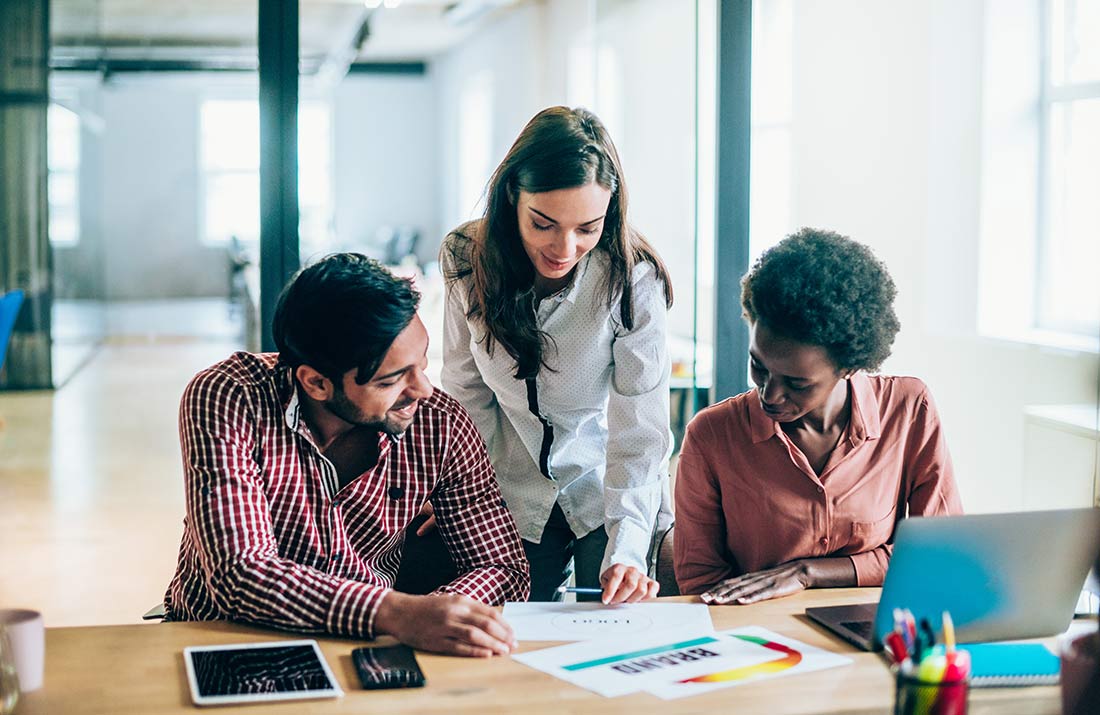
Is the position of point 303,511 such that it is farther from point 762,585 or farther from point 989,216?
point 989,216

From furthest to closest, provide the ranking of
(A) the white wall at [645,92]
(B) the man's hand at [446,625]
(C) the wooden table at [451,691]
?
(A) the white wall at [645,92] → (B) the man's hand at [446,625] → (C) the wooden table at [451,691]

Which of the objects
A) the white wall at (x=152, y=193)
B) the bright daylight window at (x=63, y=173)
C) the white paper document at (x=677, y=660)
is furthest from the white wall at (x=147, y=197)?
the white paper document at (x=677, y=660)

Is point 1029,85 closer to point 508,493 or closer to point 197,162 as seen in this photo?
point 508,493

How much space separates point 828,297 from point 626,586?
571mm

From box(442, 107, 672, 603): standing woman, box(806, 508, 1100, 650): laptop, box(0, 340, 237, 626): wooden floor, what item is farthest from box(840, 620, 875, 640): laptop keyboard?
box(0, 340, 237, 626): wooden floor

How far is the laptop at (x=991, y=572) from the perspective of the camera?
140 centimetres

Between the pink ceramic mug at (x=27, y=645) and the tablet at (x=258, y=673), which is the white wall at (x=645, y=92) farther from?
the pink ceramic mug at (x=27, y=645)

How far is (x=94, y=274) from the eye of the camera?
35.4 ft

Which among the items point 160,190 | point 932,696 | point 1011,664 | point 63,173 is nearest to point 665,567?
point 1011,664

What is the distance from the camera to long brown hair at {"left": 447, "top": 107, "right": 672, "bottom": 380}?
2023mm

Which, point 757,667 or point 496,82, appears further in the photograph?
point 496,82

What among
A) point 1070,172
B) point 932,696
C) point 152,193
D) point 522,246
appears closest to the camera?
point 932,696

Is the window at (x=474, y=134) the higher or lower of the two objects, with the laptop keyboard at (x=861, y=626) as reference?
higher

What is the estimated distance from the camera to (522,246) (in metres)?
2.18
